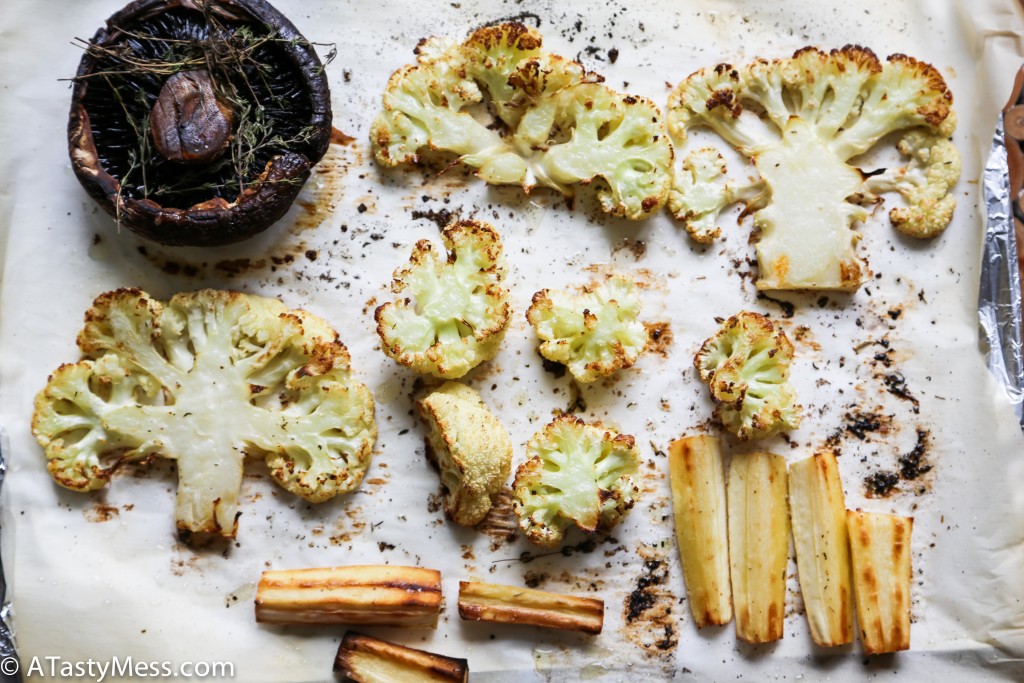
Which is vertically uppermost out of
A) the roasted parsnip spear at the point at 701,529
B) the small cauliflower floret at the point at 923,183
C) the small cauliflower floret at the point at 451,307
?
the small cauliflower floret at the point at 923,183

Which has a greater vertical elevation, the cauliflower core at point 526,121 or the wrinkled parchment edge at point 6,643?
the cauliflower core at point 526,121

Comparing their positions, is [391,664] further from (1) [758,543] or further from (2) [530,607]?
(1) [758,543]

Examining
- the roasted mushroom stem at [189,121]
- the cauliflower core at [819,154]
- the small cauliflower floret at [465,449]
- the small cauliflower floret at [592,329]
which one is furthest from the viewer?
the cauliflower core at [819,154]

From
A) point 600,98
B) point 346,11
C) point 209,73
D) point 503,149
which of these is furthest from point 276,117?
point 600,98

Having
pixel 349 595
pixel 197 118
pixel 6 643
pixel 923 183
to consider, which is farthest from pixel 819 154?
pixel 6 643

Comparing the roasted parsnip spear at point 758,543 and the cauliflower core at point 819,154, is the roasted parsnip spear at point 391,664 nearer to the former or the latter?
the roasted parsnip spear at point 758,543

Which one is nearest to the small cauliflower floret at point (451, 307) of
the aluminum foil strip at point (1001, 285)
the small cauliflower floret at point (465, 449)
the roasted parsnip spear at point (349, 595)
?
the small cauliflower floret at point (465, 449)
